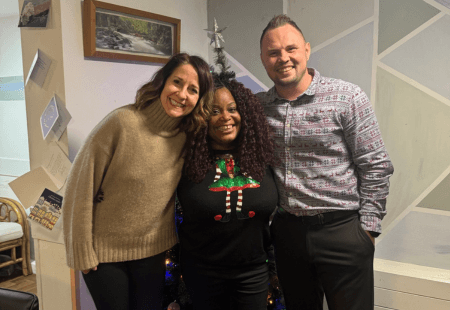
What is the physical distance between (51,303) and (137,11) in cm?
190

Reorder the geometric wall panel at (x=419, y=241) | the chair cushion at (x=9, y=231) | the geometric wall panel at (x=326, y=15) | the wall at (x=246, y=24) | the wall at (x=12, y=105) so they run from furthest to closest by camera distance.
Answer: the wall at (x=12, y=105) < the chair cushion at (x=9, y=231) < the wall at (x=246, y=24) < the geometric wall panel at (x=326, y=15) < the geometric wall panel at (x=419, y=241)

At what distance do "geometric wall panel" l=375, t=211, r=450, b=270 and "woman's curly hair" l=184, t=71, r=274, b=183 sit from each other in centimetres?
132

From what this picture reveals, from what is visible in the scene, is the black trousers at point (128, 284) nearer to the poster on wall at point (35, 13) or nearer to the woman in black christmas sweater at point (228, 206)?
the woman in black christmas sweater at point (228, 206)

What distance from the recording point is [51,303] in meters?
2.18

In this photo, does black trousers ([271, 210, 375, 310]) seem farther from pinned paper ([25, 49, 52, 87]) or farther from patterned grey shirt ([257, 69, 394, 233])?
pinned paper ([25, 49, 52, 87])

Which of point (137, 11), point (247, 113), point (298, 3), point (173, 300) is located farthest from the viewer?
point (298, 3)

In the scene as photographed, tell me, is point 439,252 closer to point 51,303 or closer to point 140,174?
point 140,174

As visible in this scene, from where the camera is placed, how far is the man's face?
1.47 meters

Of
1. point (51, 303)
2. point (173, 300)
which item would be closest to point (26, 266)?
point (51, 303)

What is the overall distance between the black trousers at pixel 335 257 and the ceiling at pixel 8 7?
3.09 metres

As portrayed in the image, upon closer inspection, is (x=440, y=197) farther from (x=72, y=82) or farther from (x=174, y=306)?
(x=72, y=82)

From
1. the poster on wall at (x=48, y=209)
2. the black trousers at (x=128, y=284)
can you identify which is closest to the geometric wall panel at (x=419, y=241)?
the black trousers at (x=128, y=284)

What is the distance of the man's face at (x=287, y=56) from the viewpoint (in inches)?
57.7

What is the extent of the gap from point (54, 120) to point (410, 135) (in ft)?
6.96
